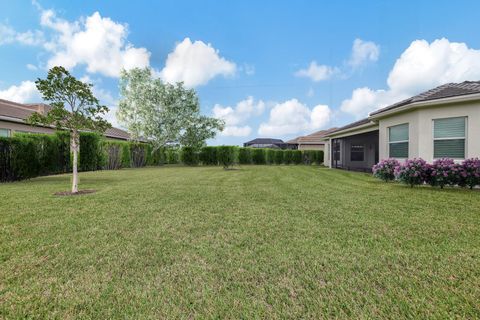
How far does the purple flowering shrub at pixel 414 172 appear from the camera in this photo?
8.57 meters

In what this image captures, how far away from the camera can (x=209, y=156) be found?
27.0 m

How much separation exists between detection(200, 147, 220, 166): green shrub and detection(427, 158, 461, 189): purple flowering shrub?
814 inches

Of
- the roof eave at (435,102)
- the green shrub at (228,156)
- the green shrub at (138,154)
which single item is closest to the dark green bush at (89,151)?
the green shrub at (138,154)

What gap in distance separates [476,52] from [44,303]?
61.5 ft

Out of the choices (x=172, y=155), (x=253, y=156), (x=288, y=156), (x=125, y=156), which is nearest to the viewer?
(x=125, y=156)

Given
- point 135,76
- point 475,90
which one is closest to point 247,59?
point 135,76

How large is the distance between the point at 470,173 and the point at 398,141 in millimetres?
3845

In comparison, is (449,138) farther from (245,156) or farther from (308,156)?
(308,156)

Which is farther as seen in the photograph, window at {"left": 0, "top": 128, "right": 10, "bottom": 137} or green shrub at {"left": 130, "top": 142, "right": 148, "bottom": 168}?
green shrub at {"left": 130, "top": 142, "right": 148, "bottom": 168}

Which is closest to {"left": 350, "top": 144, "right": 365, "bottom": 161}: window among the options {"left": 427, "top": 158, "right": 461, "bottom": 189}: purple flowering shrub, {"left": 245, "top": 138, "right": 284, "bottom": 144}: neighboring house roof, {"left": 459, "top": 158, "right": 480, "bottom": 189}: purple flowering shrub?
{"left": 427, "top": 158, "right": 461, "bottom": 189}: purple flowering shrub

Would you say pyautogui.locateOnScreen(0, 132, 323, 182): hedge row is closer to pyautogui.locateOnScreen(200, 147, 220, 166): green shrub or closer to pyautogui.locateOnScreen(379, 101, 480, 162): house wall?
pyautogui.locateOnScreen(200, 147, 220, 166): green shrub

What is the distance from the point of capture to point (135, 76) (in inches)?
953

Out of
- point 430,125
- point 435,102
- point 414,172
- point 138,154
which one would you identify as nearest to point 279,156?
point 138,154

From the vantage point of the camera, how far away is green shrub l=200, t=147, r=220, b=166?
26812 millimetres
